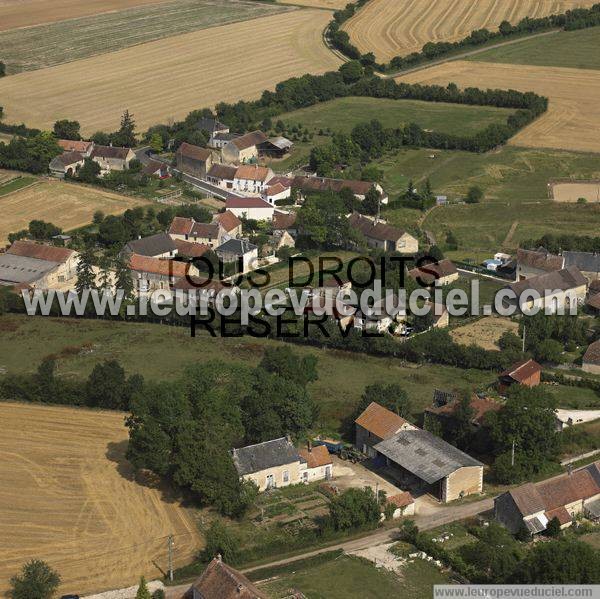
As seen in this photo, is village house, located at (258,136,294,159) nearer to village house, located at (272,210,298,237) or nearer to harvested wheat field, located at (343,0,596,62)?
village house, located at (272,210,298,237)

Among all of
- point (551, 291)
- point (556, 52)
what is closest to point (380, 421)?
point (551, 291)

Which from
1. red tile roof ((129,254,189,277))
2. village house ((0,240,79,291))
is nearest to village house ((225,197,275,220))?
red tile roof ((129,254,189,277))

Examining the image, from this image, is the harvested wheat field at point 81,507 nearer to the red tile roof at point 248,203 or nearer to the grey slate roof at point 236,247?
the grey slate roof at point 236,247

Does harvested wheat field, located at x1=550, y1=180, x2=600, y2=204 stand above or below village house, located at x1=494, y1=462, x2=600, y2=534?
below

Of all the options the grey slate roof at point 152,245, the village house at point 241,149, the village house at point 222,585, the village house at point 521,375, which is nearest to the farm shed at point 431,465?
the village house at point 521,375

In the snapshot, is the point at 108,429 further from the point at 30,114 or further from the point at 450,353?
the point at 30,114

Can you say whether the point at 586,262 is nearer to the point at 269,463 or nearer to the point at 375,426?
the point at 375,426

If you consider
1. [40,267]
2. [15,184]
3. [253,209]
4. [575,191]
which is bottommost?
[575,191]
